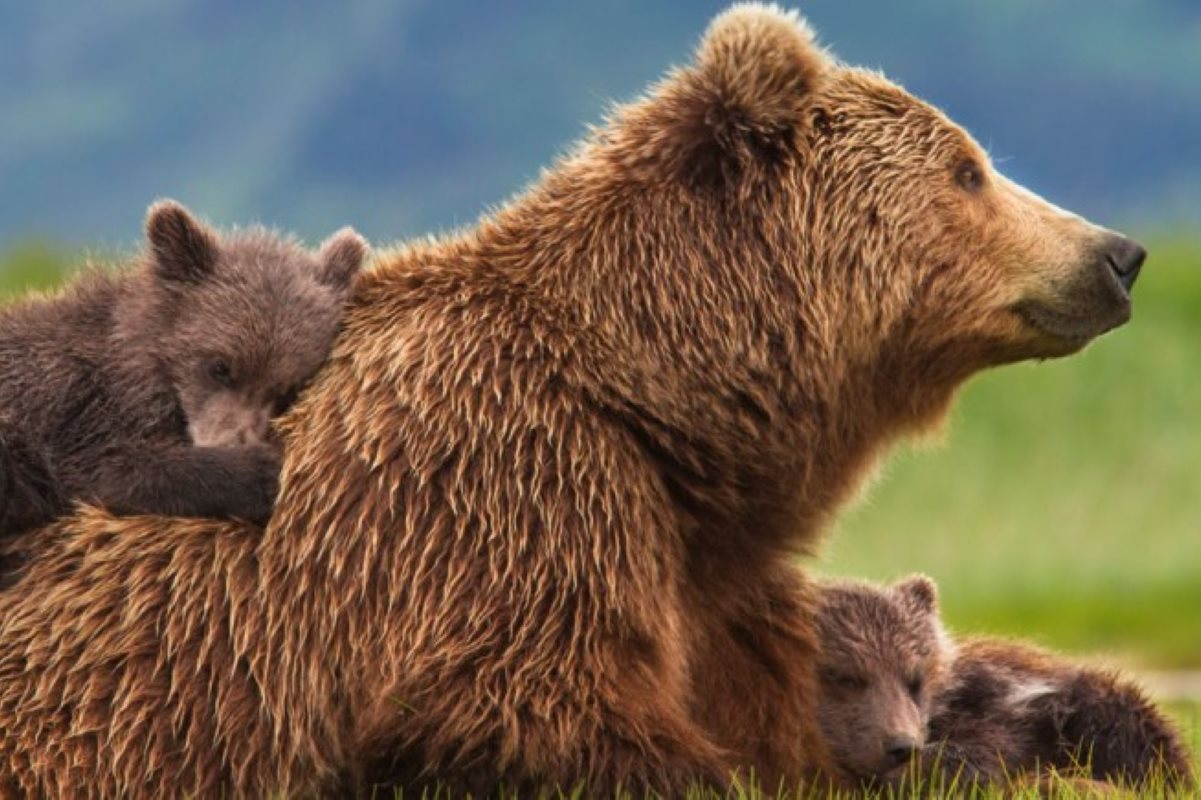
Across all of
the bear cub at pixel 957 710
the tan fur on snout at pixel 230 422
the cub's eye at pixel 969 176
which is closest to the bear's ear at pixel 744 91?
the cub's eye at pixel 969 176

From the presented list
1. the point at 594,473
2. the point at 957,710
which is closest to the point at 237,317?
the point at 594,473

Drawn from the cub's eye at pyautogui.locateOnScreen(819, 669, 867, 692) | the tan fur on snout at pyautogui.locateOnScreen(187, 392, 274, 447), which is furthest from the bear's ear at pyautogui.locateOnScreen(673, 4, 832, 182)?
the cub's eye at pyautogui.locateOnScreen(819, 669, 867, 692)

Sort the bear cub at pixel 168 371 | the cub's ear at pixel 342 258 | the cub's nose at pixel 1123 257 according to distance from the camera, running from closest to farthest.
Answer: the bear cub at pixel 168 371 < the cub's nose at pixel 1123 257 < the cub's ear at pixel 342 258

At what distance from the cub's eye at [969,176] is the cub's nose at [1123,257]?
0.38 m

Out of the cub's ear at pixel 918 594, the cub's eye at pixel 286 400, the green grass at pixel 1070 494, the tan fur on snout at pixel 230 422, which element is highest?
the green grass at pixel 1070 494

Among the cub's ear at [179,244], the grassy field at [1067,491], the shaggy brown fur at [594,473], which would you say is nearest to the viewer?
the shaggy brown fur at [594,473]

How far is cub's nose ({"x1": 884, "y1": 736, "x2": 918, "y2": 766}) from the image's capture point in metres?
6.23

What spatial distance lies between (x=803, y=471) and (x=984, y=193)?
908 millimetres

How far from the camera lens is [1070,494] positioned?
18969 millimetres

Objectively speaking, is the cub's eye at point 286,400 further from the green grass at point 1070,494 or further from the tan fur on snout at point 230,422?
the green grass at point 1070,494

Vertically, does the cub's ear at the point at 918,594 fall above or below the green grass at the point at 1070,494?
below

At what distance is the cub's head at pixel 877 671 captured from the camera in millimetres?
6305

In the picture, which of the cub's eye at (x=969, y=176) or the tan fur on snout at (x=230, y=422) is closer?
the tan fur on snout at (x=230, y=422)

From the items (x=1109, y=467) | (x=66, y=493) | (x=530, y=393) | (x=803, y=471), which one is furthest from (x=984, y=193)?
(x=1109, y=467)
